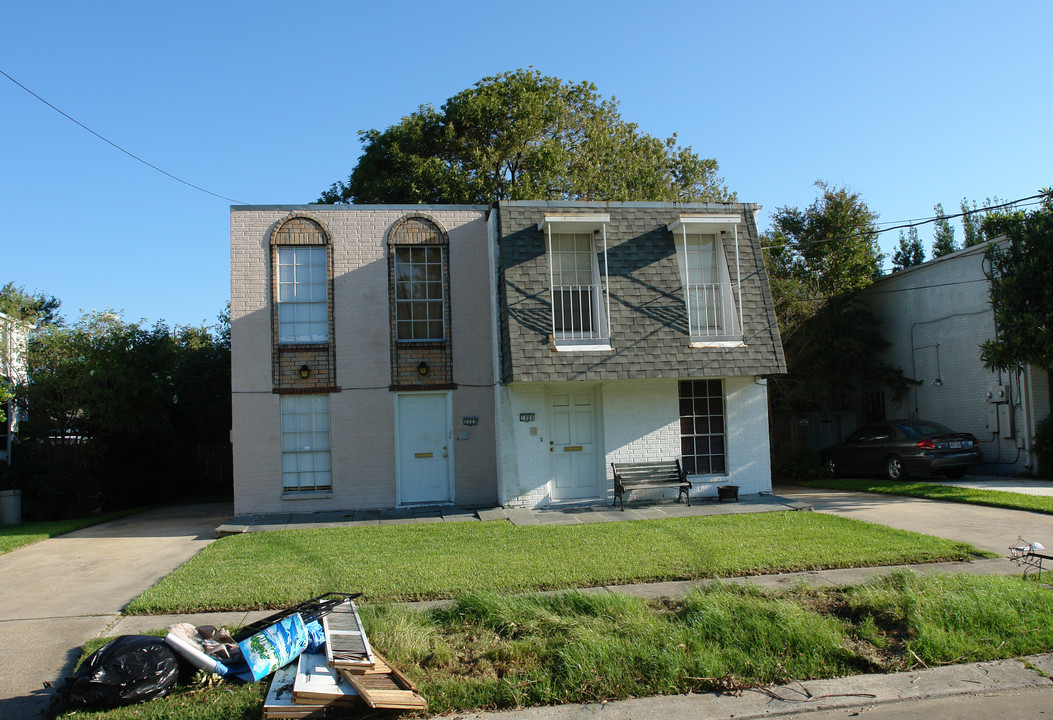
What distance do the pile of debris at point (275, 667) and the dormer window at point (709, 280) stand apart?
32.3 ft

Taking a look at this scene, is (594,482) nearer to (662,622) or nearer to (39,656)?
(662,622)

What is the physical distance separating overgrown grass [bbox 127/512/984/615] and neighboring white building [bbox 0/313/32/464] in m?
7.89

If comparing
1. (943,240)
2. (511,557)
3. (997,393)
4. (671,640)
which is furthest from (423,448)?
(943,240)

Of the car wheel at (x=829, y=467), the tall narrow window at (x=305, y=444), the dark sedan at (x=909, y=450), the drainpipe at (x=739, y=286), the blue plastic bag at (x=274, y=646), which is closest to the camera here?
the blue plastic bag at (x=274, y=646)

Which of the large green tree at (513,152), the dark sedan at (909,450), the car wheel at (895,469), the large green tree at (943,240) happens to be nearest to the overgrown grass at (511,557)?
the dark sedan at (909,450)

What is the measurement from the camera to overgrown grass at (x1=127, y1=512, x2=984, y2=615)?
7781mm

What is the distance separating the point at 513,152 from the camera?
2514 centimetres

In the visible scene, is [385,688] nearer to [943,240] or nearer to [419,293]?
[419,293]

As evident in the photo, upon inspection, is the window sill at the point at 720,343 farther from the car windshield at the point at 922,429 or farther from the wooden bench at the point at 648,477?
the car windshield at the point at 922,429

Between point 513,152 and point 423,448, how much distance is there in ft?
44.6

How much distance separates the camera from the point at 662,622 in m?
Result: 6.30

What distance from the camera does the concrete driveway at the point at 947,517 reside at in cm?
984

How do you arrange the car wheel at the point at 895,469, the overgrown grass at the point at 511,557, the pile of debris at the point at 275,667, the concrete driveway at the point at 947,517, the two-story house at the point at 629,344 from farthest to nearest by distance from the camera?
the car wheel at the point at 895,469, the two-story house at the point at 629,344, the concrete driveway at the point at 947,517, the overgrown grass at the point at 511,557, the pile of debris at the point at 275,667

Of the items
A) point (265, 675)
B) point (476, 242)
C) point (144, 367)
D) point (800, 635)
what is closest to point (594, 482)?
point (476, 242)
